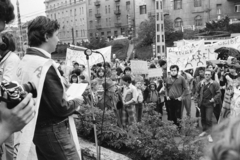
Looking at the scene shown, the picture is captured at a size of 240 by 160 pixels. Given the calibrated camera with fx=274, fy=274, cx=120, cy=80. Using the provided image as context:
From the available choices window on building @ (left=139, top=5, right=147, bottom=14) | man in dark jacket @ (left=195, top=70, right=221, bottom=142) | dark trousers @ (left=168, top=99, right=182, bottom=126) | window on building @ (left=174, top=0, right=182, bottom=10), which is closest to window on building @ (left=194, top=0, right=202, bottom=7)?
window on building @ (left=174, top=0, right=182, bottom=10)

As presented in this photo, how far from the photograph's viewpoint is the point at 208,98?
6.47 meters

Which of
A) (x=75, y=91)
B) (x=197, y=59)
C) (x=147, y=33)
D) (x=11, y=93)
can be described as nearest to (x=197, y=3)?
(x=147, y=33)

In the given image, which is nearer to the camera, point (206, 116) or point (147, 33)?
point (206, 116)

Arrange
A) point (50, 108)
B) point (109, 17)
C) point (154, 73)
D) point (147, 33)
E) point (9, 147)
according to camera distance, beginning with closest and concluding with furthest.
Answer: point (50, 108)
point (9, 147)
point (154, 73)
point (147, 33)
point (109, 17)

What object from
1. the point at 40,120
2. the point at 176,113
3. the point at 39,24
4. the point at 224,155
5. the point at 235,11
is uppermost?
the point at 235,11

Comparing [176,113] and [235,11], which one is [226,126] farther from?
[235,11]

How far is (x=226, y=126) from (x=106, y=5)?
6960cm

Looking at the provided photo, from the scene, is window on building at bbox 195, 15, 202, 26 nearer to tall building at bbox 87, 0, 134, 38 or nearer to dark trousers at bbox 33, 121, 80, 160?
tall building at bbox 87, 0, 134, 38

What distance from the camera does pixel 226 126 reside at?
905 millimetres

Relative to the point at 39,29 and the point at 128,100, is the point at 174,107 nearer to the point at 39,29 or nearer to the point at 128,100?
the point at 128,100

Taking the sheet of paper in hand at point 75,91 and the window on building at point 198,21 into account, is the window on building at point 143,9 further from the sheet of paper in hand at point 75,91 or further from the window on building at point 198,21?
the sheet of paper in hand at point 75,91

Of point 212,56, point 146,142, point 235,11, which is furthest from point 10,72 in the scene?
point 235,11

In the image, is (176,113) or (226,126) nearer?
(226,126)

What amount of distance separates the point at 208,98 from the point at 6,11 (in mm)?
5482
